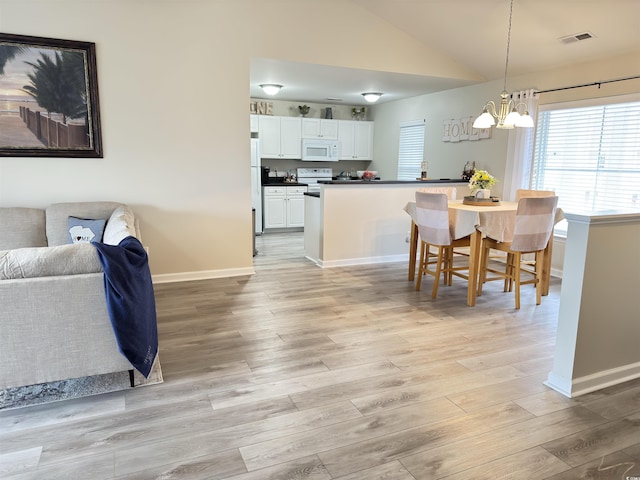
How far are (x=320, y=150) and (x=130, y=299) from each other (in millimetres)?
6148

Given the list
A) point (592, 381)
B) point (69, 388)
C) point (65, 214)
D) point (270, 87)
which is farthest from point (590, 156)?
point (65, 214)

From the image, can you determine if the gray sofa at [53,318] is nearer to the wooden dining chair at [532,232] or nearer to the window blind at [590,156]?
the wooden dining chair at [532,232]

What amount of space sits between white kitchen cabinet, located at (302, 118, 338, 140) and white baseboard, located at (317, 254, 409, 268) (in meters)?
3.28

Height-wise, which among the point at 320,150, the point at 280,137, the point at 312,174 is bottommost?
the point at 312,174

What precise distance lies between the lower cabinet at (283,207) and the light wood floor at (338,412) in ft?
13.4

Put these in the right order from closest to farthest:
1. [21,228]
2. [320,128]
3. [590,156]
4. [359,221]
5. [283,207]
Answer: [21,228], [590,156], [359,221], [283,207], [320,128]

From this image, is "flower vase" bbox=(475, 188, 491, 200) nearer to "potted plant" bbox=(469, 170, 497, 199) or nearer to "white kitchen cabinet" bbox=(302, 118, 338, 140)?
"potted plant" bbox=(469, 170, 497, 199)

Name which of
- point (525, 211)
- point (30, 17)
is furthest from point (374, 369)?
point (30, 17)

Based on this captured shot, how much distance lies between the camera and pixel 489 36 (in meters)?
4.59

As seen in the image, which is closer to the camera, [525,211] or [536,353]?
[536,353]

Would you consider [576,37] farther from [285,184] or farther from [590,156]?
[285,184]

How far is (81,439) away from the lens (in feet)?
6.48

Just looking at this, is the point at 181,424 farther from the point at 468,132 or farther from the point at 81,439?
the point at 468,132

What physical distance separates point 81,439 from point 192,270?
2750 mm
